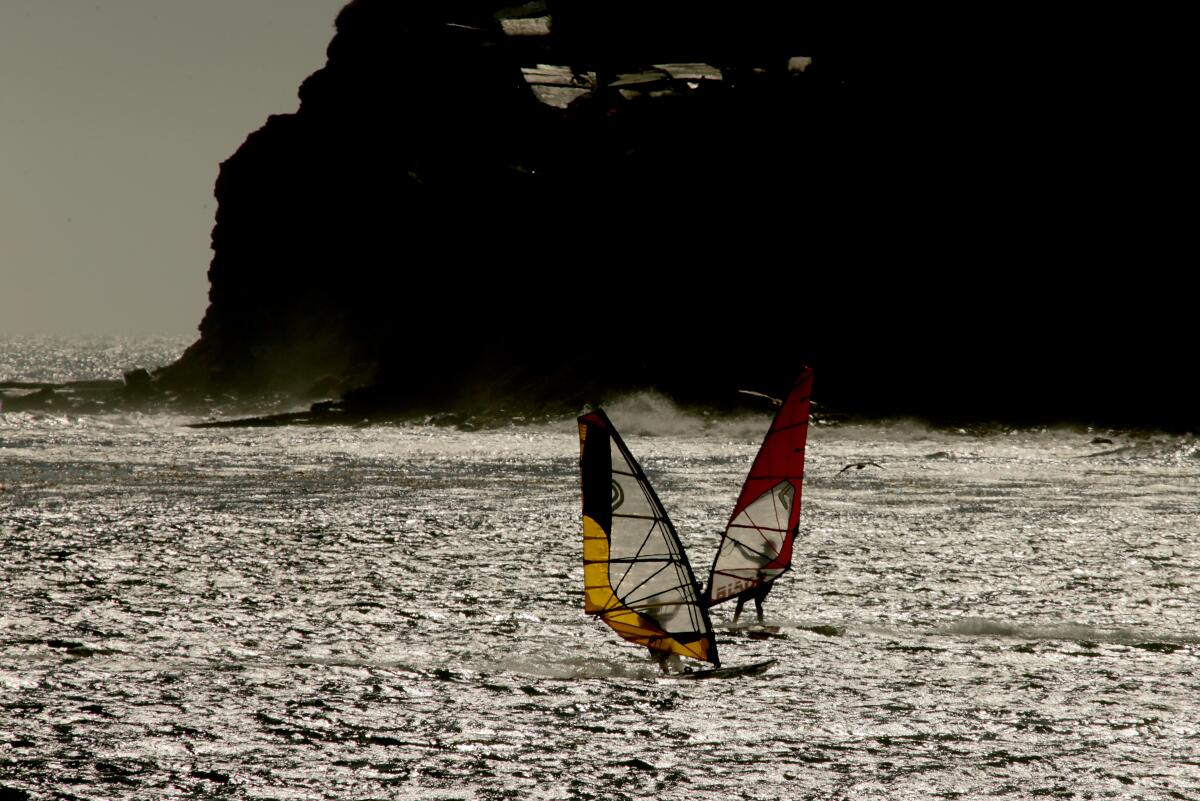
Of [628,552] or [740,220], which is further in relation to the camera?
[740,220]

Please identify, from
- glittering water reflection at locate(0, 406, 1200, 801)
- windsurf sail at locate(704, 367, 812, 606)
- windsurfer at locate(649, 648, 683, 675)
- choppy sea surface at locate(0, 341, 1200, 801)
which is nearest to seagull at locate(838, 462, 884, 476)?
choppy sea surface at locate(0, 341, 1200, 801)

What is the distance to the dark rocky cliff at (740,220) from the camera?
51.8m

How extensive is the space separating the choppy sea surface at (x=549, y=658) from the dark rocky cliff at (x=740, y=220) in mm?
26977

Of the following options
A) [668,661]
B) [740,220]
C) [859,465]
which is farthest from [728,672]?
[740,220]

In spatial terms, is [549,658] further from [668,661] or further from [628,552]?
[628,552]

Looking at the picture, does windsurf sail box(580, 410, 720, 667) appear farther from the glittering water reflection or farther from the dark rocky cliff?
the dark rocky cliff

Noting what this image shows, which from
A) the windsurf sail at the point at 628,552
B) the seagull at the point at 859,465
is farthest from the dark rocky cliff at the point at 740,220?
the windsurf sail at the point at 628,552

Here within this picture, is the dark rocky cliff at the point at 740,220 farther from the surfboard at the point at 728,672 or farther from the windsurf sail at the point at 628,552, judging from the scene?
the windsurf sail at the point at 628,552

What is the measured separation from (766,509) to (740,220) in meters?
44.8

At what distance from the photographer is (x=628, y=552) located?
31.7ft

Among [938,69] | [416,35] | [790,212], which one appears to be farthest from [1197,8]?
[416,35]

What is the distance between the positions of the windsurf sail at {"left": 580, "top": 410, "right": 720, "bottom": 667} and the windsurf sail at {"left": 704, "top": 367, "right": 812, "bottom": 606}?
1314 mm

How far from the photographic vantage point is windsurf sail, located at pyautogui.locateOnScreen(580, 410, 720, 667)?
31.0 feet

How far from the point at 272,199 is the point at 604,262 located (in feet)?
122
